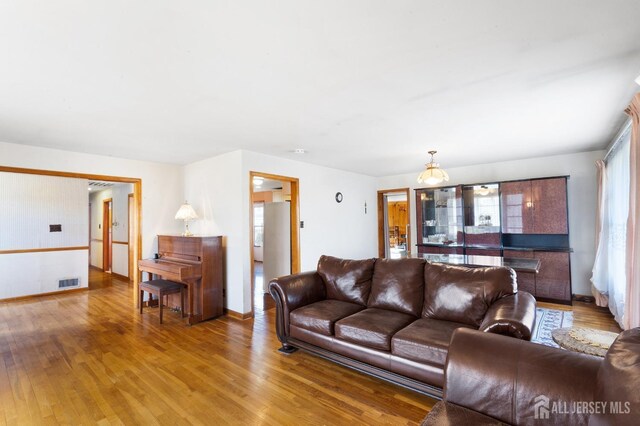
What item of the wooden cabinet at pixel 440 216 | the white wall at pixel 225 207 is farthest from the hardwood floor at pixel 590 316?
the white wall at pixel 225 207

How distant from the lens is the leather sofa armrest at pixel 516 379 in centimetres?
122

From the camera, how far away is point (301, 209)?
16.6 ft

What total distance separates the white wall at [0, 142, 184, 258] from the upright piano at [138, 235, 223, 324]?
29.5 inches

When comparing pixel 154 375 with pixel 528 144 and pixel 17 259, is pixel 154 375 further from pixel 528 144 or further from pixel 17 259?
pixel 528 144

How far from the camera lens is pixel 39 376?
2.53m

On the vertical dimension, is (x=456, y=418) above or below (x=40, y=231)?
below

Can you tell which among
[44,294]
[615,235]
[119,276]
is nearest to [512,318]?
[615,235]

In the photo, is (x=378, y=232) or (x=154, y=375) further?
(x=378, y=232)

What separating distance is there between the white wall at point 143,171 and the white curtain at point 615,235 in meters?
5.97

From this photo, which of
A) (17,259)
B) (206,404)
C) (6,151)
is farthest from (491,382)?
(17,259)

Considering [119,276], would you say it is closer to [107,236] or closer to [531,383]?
[107,236]

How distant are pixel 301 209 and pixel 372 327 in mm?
2939

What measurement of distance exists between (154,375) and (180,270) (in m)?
1.46

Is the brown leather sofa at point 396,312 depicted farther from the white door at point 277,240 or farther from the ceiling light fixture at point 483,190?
the ceiling light fixture at point 483,190
